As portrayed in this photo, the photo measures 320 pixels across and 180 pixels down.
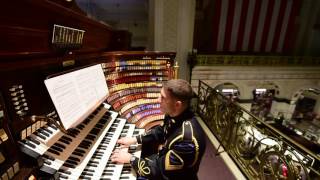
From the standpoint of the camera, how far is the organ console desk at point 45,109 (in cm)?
134

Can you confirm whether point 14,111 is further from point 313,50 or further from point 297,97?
point 313,50

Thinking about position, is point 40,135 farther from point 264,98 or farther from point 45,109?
point 264,98

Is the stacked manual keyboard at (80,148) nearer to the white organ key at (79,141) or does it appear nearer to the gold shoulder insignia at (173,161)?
the white organ key at (79,141)

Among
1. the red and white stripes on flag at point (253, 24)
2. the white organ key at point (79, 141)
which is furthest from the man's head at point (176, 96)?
the red and white stripes on flag at point (253, 24)

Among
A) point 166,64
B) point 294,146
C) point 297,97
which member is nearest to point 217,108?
point 166,64

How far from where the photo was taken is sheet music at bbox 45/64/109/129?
1.66 m

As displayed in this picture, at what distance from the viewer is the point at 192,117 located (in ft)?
6.46

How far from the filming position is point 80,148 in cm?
197

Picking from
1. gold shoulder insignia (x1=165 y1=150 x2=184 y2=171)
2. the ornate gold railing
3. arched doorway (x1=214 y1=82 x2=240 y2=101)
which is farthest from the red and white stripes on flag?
gold shoulder insignia (x1=165 y1=150 x2=184 y2=171)

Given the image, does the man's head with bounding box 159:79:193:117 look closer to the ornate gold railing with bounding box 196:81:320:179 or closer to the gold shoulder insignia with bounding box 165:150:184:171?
the gold shoulder insignia with bounding box 165:150:184:171

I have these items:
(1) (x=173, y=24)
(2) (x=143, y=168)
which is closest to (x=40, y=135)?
(2) (x=143, y=168)

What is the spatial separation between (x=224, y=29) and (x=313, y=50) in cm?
531

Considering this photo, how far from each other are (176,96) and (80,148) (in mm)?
1127

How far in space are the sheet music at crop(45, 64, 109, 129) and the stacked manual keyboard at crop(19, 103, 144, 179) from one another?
202mm
